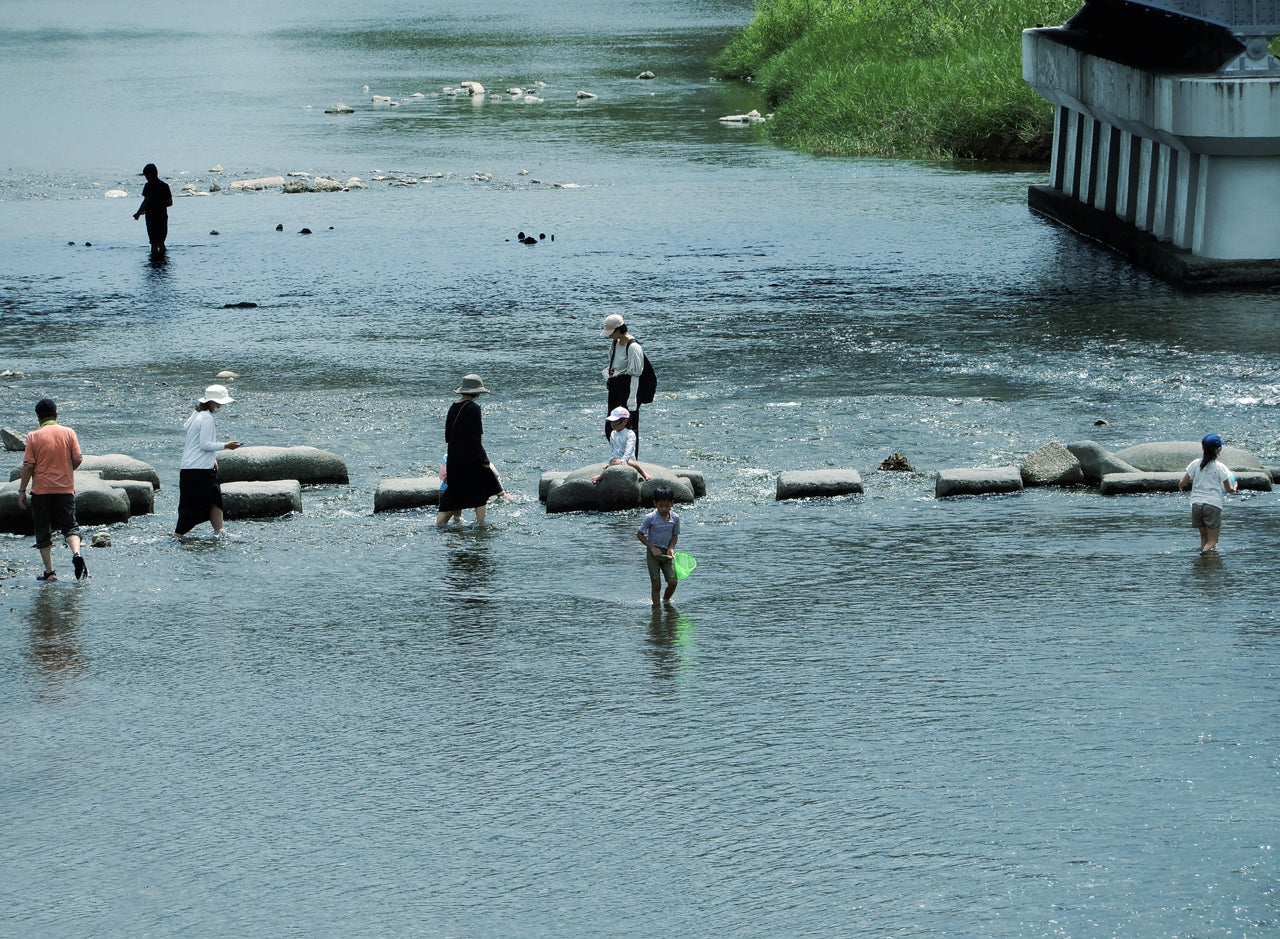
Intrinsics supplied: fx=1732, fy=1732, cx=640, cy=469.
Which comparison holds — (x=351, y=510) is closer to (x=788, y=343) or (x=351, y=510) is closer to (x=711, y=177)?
(x=788, y=343)

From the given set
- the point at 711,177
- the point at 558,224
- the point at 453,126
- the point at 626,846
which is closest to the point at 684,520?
the point at 626,846

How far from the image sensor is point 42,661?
11.6 m

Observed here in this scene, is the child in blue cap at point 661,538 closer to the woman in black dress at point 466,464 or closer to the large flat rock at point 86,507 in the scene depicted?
the woman in black dress at point 466,464

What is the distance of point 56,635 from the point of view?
1227 centimetres

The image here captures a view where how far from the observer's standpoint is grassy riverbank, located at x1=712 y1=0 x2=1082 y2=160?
4506 cm

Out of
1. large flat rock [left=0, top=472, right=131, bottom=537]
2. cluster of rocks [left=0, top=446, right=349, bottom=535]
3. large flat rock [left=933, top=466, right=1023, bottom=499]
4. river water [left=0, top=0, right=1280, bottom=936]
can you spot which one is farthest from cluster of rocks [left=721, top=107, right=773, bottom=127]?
large flat rock [left=0, top=472, right=131, bottom=537]

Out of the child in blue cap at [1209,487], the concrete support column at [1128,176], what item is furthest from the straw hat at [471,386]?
the concrete support column at [1128,176]

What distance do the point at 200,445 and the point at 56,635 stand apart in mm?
2895

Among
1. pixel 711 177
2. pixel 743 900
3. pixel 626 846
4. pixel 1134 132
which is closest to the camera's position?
pixel 743 900

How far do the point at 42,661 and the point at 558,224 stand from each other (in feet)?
80.4

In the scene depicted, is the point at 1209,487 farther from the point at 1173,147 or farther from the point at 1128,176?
the point at 1128,176

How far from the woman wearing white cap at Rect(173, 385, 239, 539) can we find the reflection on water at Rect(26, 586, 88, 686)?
61.9 inches

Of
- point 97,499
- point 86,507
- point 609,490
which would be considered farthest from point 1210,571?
point 86,507

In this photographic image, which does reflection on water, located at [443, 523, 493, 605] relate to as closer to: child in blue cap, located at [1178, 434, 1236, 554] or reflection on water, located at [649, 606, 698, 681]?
reflection on water, located at [649, 606, 698, 681]
